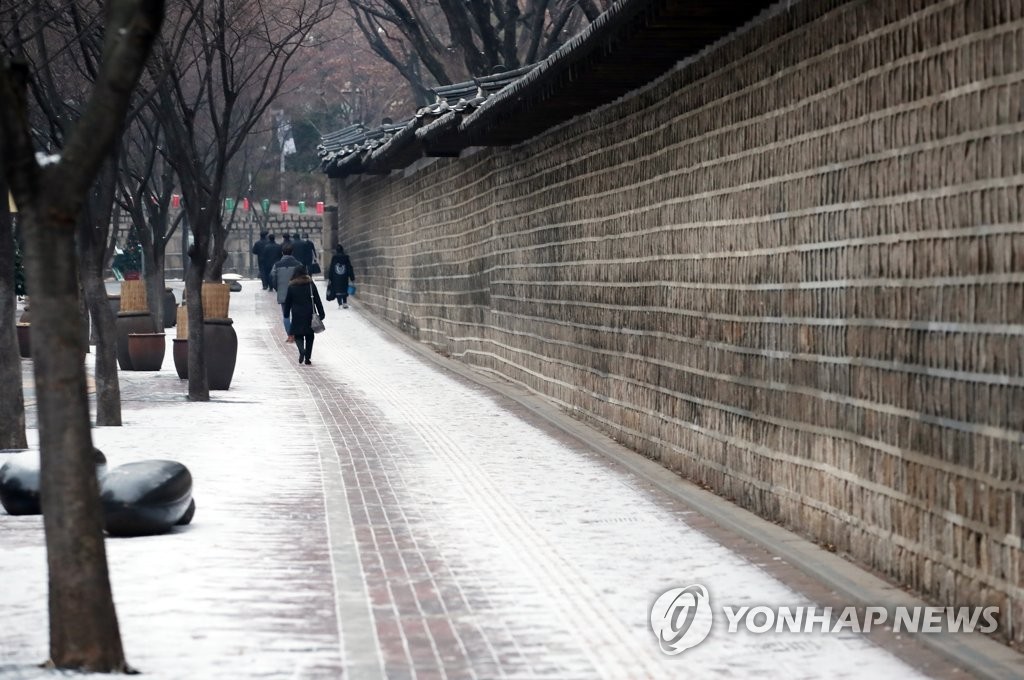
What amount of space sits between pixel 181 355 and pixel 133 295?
3803 mm

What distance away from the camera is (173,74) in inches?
757

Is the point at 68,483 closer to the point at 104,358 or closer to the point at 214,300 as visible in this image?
the point at 104,358

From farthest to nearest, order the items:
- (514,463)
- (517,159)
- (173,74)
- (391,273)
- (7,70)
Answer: (391,273)
(517,159)
(173,74)
(514,463)
(7,70)

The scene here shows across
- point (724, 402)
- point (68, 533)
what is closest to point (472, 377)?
point (724, 402)

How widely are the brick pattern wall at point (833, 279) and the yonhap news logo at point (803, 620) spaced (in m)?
0.14

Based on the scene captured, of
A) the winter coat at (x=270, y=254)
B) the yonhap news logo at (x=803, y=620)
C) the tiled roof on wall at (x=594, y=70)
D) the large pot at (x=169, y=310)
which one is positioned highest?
the tiled roof on wall at (x=594, y=70)

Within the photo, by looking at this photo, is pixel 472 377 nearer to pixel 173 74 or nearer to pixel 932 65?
pixel 173 74

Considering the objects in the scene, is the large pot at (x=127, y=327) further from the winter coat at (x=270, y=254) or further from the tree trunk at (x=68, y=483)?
the tree trunk at (x=68, y=483)

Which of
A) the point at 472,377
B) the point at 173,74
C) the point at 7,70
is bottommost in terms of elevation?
the point at 472,377

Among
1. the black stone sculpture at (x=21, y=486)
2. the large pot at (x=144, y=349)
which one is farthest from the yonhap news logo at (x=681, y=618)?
the large pot at (x=144, y=349)

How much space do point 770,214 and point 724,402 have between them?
5.92 feet

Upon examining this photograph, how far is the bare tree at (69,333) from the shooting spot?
20.6 ft

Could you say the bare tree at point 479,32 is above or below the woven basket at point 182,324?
above

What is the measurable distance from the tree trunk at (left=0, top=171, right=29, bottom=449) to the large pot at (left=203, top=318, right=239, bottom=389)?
23.9ft
